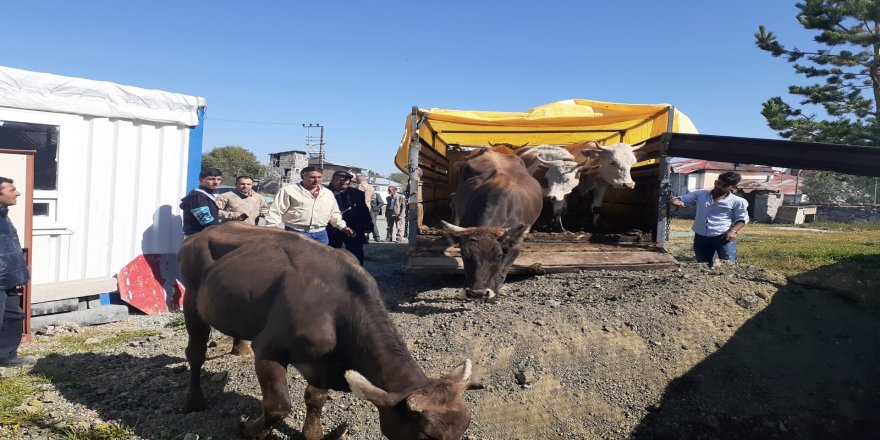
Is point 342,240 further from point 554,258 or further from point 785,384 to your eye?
point 785,384

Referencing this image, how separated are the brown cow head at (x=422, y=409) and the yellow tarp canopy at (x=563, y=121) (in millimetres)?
6166

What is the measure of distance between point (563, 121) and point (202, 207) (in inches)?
242

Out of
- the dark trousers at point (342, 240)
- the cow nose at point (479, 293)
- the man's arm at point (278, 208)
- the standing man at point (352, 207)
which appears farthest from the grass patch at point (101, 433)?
the standing man at point (352, 207)

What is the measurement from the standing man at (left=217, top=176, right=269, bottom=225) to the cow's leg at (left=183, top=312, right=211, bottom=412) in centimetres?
372

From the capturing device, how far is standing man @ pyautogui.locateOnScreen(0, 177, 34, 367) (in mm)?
5234

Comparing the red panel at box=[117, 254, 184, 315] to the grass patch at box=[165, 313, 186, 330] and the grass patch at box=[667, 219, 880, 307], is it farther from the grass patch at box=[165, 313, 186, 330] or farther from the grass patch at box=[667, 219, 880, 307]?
the grass patch at box=[667, 219, 880, 307]

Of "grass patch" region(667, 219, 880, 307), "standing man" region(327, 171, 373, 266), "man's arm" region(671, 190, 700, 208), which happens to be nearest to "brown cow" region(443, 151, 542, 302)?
"standing man" region(327, 171, 373, 266)

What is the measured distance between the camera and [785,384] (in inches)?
198

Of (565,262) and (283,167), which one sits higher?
(283,167)

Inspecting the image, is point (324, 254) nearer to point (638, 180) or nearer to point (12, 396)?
point (12, 396)

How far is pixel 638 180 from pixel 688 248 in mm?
4512

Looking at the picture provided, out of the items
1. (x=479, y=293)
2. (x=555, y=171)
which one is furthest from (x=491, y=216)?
(x=555, y=171)

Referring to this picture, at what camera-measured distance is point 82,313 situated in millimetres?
7125

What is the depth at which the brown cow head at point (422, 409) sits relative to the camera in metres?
2.83
